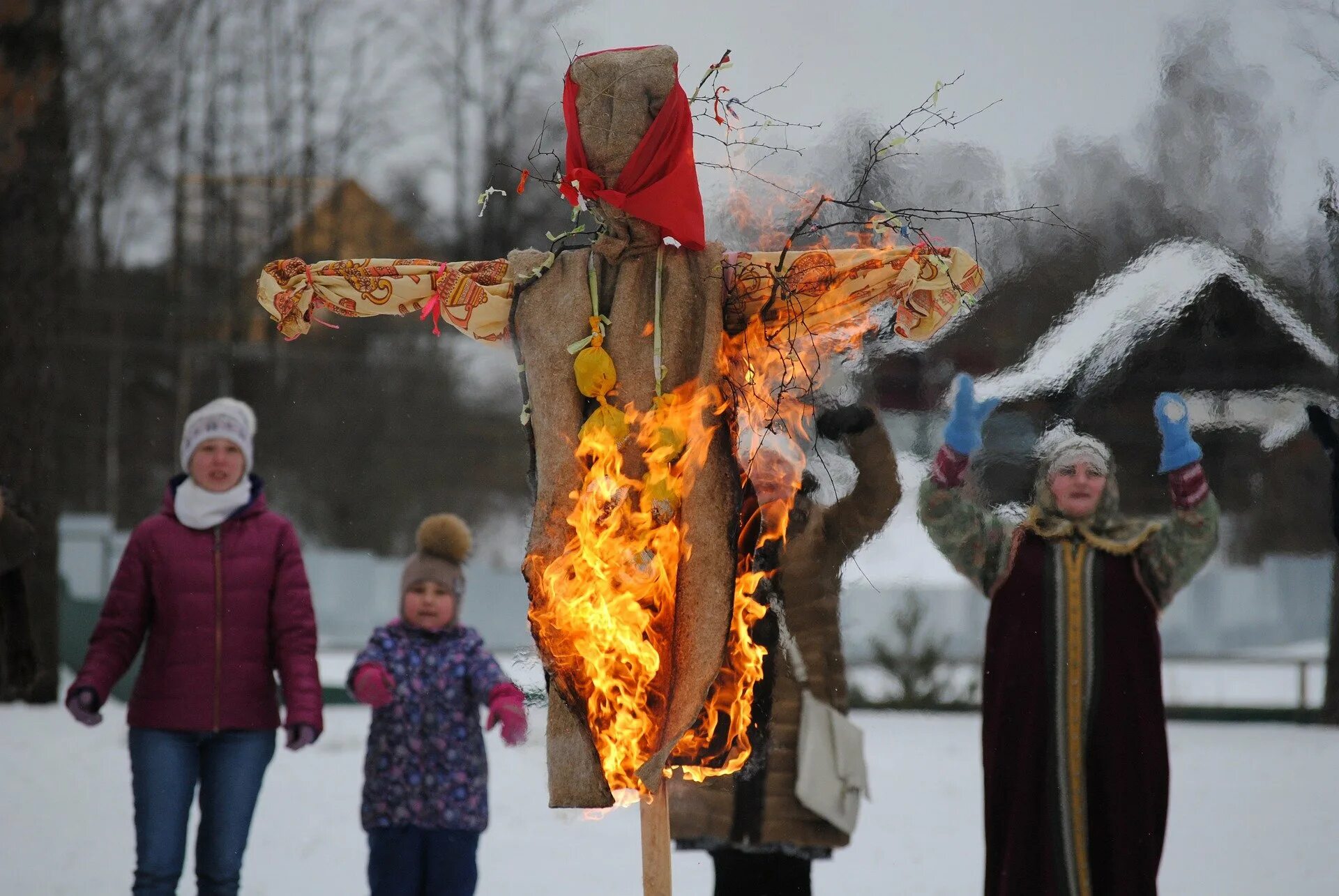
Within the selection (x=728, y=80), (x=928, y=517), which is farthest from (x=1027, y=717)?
(x=728, y=80)

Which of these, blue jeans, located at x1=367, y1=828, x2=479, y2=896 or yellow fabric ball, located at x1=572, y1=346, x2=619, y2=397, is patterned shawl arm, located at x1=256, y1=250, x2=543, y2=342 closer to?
yellow fabric ball, located at x1=572, y1=346, x2=619, y2=397

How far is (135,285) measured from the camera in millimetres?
4496

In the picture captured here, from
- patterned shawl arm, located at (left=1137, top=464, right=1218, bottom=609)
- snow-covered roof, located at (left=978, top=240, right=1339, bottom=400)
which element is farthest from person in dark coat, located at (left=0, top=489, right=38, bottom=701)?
patterned shawl arm, located at (left=1137, top=464, right=1218, bottom=609)

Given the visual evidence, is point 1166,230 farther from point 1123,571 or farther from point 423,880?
point 423,880

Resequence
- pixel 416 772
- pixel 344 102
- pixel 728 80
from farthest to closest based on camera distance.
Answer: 1. pixel 344 102
2. pixel 728 80
3. pixel 416 772

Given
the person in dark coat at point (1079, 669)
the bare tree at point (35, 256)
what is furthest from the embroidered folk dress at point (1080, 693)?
the bare tree at point (35, 256)

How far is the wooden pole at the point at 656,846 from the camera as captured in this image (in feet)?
5.79

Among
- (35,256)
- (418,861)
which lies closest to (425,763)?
(418,861)

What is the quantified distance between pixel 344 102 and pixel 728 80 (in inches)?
68.2

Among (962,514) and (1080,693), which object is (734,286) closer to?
(962,514)

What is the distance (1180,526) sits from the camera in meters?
2.41

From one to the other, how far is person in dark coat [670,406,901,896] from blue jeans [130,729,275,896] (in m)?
0.82

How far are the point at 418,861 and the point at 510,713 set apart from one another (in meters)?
0.40

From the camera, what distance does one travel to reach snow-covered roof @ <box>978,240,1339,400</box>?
9.90 feet
